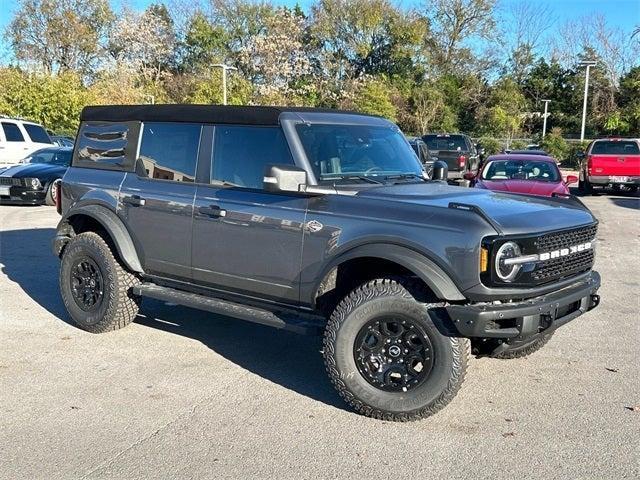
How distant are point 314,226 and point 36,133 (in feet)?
55.7

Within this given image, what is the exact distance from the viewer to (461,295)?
3992 millimetres

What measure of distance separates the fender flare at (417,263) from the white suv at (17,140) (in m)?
16.1

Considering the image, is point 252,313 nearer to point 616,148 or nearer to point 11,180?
point 11,180

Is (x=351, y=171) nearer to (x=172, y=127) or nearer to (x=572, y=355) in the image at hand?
(x=172, y=127)

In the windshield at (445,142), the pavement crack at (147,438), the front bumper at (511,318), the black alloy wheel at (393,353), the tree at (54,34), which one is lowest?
the pavement crack at (147,438)

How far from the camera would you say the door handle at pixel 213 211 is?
198 inches

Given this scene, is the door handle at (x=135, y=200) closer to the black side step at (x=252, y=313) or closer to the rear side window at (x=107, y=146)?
the rear side window at (x=107, y=146)

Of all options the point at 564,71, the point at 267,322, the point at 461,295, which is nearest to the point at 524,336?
the point at 461,295

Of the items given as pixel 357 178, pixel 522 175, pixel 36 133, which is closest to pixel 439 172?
pixel 357 178

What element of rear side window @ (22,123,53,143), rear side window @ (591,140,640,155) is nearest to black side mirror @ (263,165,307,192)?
rear side window @ (22,123,53,143)

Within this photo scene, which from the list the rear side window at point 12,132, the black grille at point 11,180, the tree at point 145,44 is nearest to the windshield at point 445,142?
the rear side window at point 12,132

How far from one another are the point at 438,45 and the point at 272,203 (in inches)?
2068

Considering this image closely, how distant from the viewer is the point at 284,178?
14.4ft

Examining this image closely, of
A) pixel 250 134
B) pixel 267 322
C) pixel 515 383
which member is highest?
pixel 250 134
